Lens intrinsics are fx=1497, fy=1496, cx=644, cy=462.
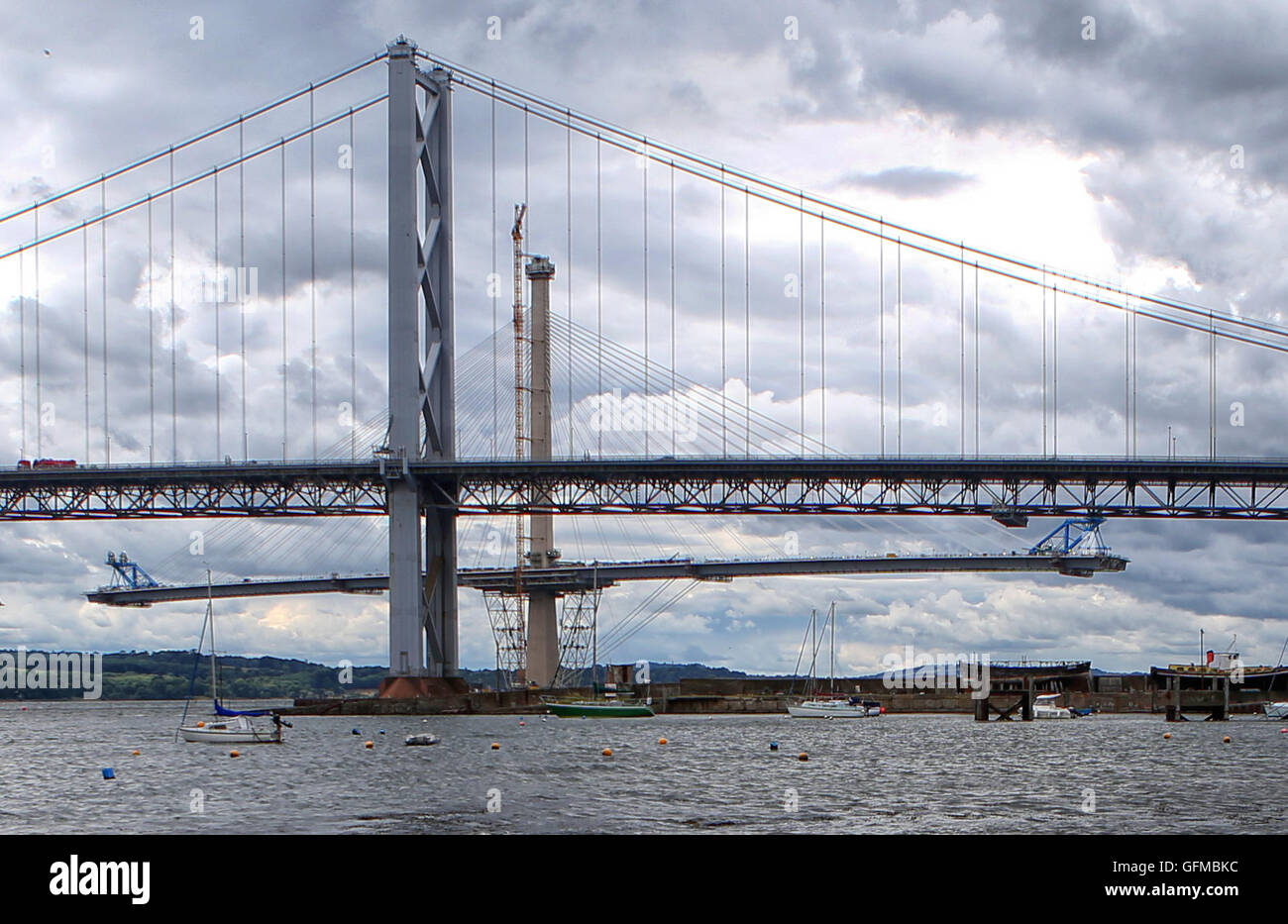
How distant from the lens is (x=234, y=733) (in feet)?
198

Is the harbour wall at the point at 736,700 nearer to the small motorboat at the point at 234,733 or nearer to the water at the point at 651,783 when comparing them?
the water at the point at 651,783

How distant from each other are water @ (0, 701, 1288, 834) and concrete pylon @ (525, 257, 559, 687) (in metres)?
39.9

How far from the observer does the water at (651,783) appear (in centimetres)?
3009

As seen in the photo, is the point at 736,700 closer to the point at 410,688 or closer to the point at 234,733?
the point at 410,688

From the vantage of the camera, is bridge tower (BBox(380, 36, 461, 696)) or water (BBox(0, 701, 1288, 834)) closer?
water (BBox(0, 701, 1288, 834))

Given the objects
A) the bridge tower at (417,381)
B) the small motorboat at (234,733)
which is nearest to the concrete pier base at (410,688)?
the bridge tower at (417,381)

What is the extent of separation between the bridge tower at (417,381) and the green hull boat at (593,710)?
6.67 metres

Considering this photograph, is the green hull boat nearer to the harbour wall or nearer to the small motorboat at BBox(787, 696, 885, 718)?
the harbour wall

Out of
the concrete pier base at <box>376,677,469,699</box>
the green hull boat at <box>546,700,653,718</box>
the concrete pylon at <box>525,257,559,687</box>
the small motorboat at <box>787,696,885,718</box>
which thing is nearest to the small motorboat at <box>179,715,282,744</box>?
the concrete pier base at <box>376,677,469,699</box>

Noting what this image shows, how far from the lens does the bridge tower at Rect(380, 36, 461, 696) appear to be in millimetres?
82062

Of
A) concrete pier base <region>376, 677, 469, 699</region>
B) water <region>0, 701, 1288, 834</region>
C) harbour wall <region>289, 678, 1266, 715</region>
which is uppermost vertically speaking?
water <region>0, 701, 1288, 834</region>
